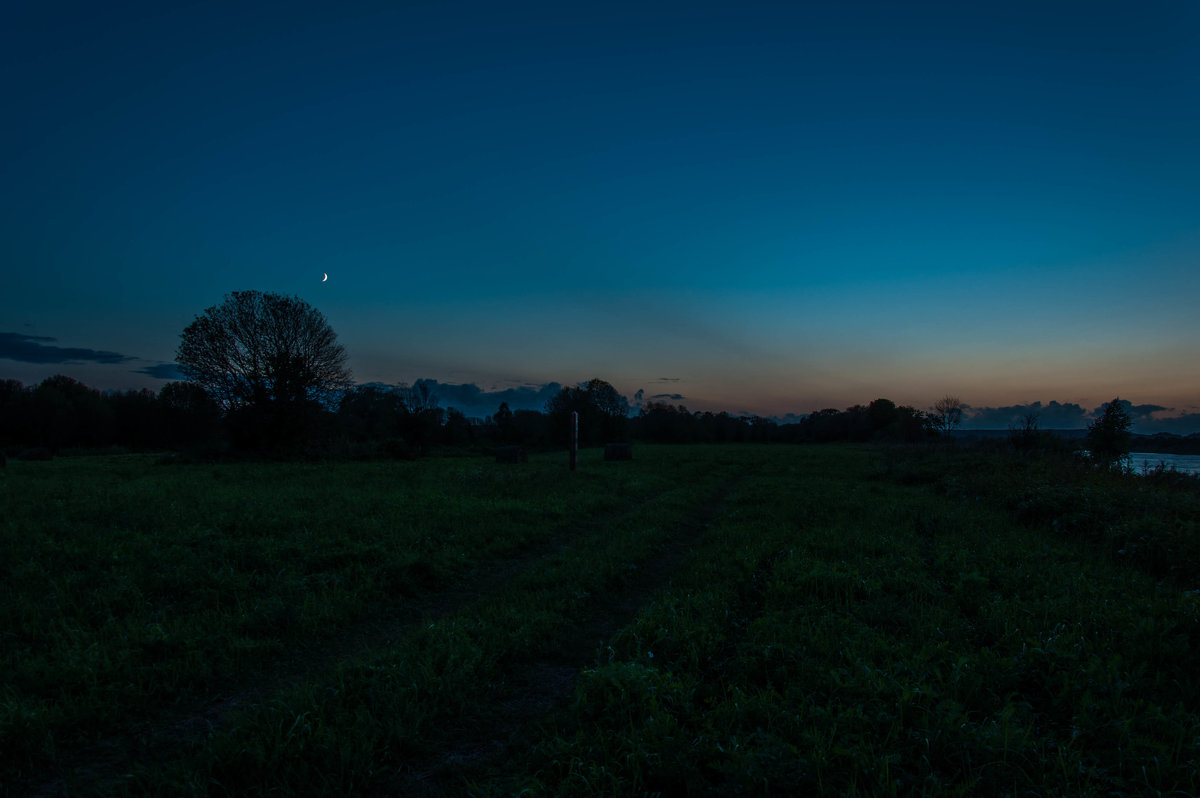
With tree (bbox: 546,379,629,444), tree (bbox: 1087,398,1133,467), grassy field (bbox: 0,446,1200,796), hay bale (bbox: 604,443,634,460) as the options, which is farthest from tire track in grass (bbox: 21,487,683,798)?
tree (bbox: 546,379,629,444)

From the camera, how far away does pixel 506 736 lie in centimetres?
406

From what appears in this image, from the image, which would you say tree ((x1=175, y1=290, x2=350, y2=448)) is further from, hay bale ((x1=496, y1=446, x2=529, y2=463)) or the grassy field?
the grassy field

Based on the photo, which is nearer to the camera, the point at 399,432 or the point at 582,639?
the point at 582,639

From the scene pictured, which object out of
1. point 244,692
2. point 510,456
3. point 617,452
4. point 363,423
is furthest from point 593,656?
point 363,423

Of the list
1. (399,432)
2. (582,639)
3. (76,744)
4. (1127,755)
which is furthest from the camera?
(399,432)

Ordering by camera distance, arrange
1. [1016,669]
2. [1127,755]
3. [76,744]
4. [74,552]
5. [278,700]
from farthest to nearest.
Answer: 1. [74,552]
2. [1016,669]
3. [278,700]
4. [76,744]
5. [1127,755]

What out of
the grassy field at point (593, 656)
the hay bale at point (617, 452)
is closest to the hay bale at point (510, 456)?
the hay bale at point (617, 452)

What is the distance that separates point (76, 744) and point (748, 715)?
5216mm

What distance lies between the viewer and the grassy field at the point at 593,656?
347cm

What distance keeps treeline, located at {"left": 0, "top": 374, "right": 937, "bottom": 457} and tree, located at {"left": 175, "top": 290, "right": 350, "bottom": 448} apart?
14 cm

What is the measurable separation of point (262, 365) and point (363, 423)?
733 inches

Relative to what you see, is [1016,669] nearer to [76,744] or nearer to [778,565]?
[778,565]

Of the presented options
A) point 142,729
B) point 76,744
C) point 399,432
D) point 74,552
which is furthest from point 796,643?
point 399,432

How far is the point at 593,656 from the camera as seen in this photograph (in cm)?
537
